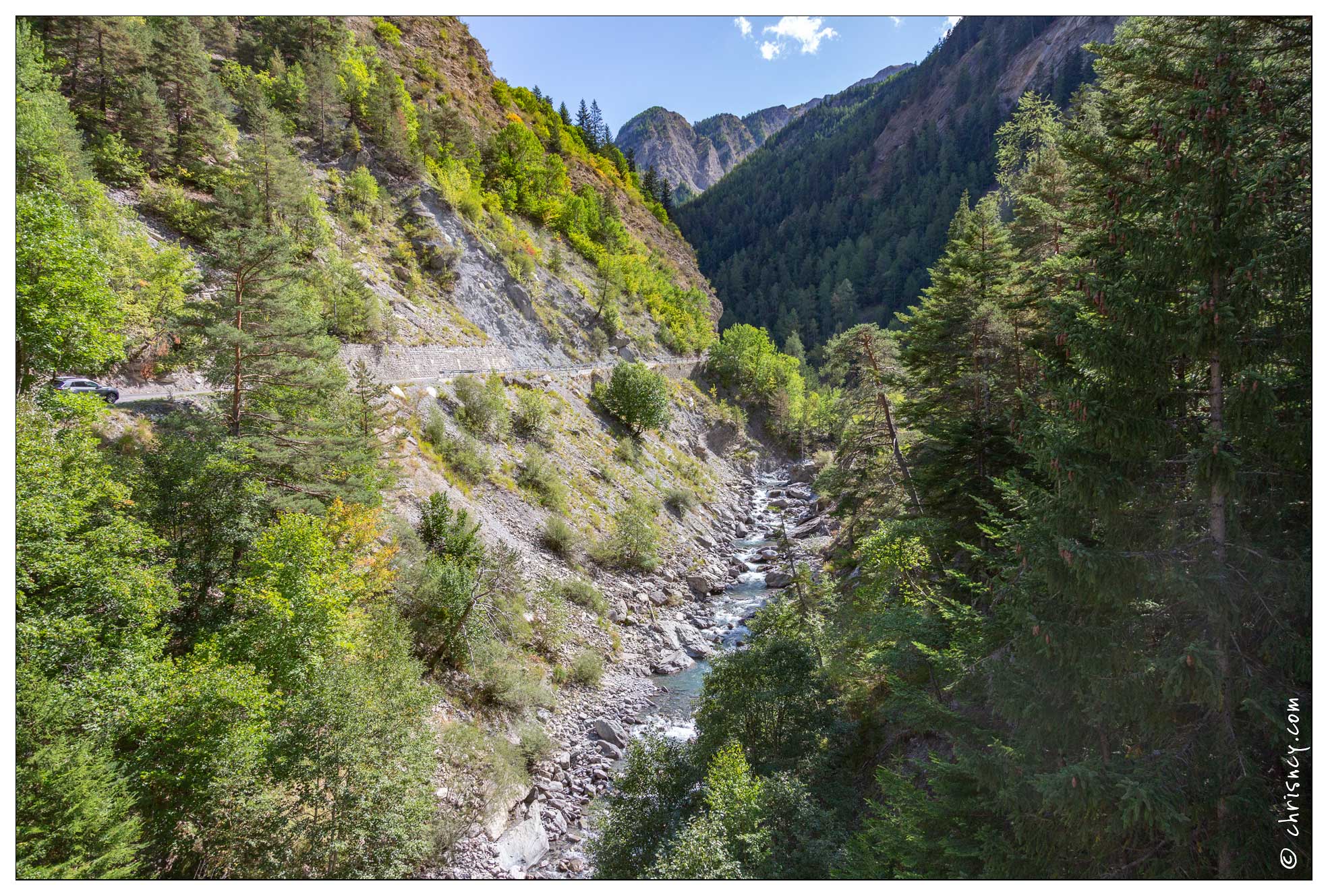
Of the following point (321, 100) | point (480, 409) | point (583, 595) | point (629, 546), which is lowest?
point (583, 595)

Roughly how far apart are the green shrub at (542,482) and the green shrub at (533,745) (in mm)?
12298

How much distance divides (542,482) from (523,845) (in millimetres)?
17034

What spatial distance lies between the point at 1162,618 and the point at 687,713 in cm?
1720

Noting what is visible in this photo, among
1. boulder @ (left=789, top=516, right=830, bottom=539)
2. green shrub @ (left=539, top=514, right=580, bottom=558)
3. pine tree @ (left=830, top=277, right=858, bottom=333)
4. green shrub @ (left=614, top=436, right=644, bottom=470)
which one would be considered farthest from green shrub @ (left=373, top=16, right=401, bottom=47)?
pine tree @ (left=830, top=277, right=858, bottom=333)

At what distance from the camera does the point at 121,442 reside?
13.9 meters

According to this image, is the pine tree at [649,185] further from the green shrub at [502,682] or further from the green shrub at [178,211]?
the green shrub at [502,682]

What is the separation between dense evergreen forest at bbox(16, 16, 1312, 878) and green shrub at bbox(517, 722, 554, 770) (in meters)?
0.16

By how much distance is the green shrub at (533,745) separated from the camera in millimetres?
16938

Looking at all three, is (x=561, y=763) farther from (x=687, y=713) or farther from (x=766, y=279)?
(x=766, y=279)

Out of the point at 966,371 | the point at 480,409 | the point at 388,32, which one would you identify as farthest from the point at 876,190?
the point at 966,371

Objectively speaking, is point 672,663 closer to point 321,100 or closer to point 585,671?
point 585,671

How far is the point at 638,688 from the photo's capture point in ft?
71.9

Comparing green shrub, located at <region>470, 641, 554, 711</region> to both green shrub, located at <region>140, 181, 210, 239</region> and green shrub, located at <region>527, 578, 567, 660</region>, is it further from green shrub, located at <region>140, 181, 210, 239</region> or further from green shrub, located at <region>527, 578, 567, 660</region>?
green shrub, located at <region>140, 181, 210, 239</region>

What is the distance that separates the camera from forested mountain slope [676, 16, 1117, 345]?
128 m
